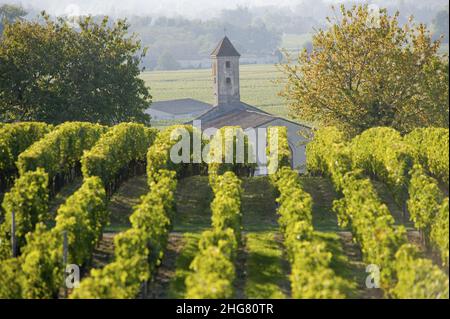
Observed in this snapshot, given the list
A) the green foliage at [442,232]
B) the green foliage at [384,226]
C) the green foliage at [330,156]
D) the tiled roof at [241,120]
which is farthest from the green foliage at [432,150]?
the tiled roof at [241,120]

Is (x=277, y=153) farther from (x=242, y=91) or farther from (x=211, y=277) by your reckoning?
(x=242, y=91)

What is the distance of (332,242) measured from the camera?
25703mm

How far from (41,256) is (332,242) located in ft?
31.8

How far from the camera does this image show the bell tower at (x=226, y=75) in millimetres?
83438

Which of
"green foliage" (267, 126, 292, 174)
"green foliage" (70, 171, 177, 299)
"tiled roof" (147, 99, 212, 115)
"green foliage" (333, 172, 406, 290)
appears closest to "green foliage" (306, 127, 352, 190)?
"green foliage" (267, 126, 292, 174)

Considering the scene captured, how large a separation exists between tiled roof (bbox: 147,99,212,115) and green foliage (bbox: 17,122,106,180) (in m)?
90.8

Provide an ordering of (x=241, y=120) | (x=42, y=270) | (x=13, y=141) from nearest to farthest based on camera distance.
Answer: (x=42, y=270), (x=13, y=141), (x=241, y=120)

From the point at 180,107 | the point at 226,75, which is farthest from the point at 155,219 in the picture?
the point at 180,107

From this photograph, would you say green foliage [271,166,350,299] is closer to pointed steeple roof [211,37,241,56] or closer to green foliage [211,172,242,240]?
A: green foliage [211,172,242,240]

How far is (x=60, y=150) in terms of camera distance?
33.5m

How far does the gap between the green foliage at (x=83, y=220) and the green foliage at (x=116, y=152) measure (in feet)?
12.8

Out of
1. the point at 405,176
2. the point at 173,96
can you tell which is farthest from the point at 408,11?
the point at 405,176

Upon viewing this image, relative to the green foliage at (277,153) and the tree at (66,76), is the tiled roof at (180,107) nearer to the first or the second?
the tree at (66,76)

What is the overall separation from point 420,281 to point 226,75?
6701cm
